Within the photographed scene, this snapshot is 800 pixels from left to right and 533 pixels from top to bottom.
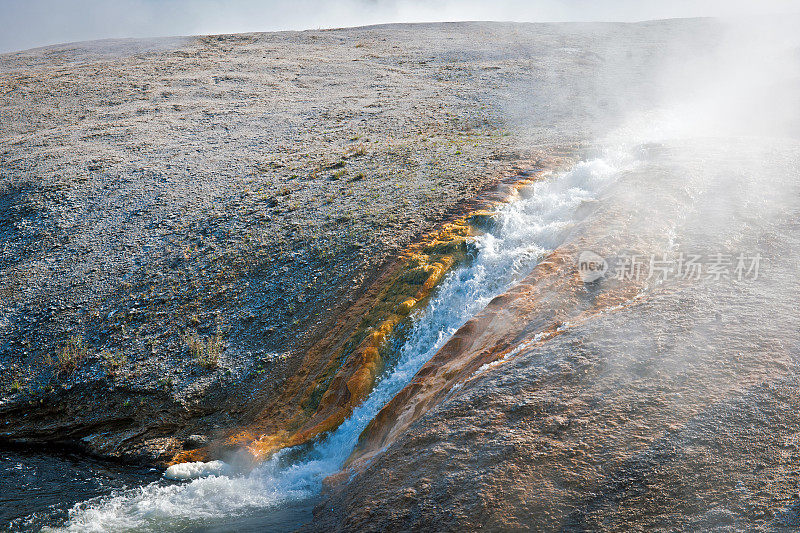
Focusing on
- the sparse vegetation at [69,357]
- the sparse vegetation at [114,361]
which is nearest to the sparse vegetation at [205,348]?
the sparse vegetation at [114,361]

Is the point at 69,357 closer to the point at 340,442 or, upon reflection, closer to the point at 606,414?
the point at 340,442

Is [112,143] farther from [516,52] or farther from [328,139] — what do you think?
[516,52]

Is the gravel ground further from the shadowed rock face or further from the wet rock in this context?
the shadowed rock face

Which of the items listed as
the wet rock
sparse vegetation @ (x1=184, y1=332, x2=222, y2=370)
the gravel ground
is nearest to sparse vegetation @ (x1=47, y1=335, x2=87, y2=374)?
the gravel ground

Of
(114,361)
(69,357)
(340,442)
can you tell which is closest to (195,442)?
(340,442)

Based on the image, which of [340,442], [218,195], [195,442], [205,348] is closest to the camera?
[340,442]
